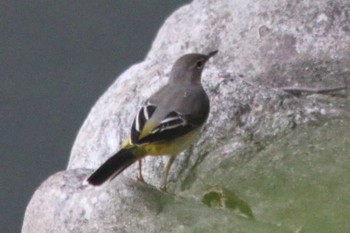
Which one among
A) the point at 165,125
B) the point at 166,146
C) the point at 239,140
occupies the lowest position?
the point at 239,140

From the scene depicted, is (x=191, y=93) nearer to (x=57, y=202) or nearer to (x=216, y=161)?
(x=216, y=161)

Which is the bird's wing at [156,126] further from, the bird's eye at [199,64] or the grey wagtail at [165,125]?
the bird's eye at [199,64]

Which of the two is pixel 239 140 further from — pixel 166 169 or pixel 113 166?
pixel 113 166

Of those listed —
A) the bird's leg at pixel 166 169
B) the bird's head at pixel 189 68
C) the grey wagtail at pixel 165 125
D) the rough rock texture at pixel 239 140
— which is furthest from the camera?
the bird's head at pixel 189 68

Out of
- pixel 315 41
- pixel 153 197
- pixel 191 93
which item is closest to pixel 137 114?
pixel 191 93

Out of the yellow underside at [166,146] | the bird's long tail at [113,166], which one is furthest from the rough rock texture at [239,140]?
the yellow underside at [166,146]

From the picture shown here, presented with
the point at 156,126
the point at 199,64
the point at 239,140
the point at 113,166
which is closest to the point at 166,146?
the point at 156,126
